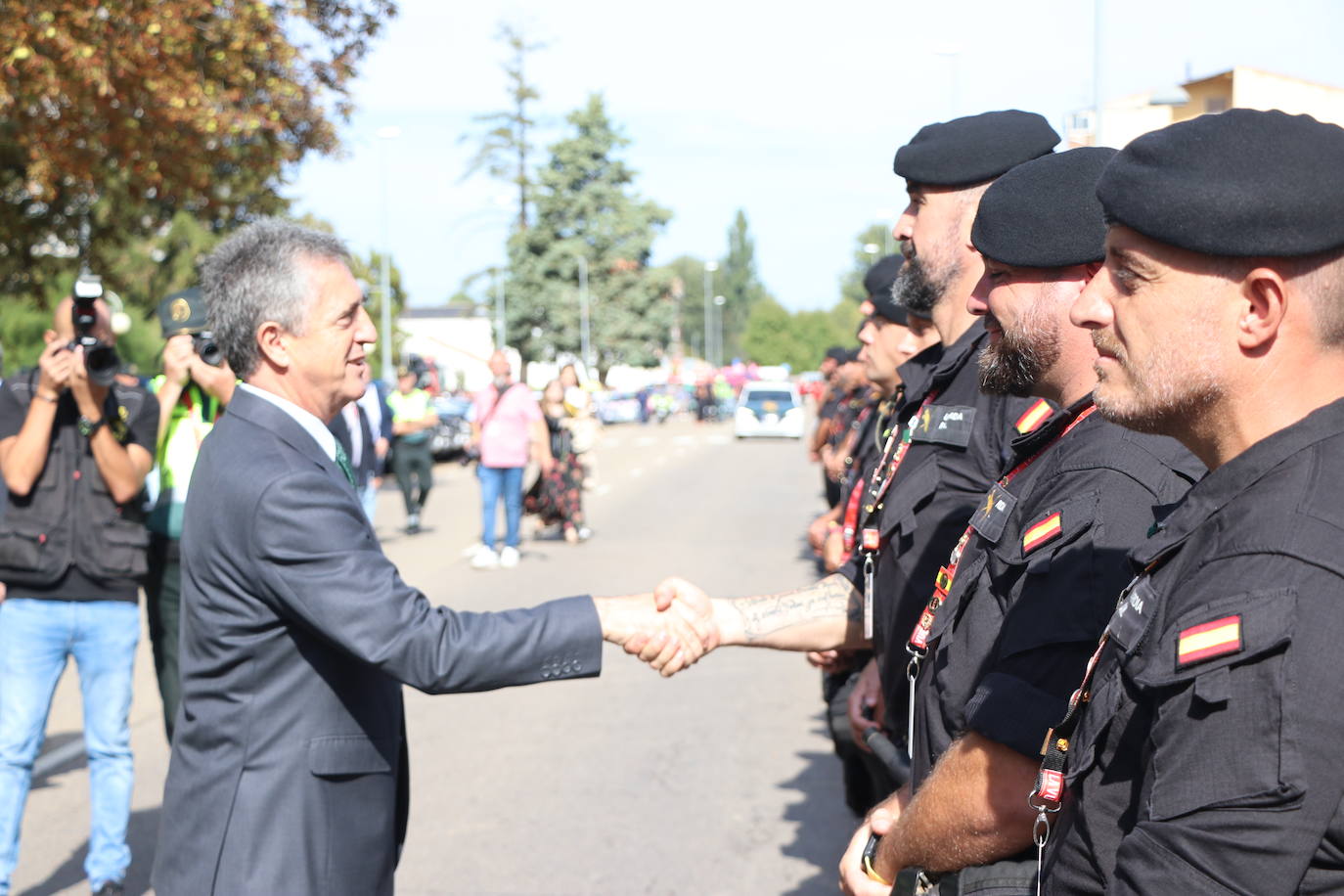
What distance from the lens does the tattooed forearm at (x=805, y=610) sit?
3.73 meters

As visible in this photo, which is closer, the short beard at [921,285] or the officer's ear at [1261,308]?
the officer's ear at [1261,308]

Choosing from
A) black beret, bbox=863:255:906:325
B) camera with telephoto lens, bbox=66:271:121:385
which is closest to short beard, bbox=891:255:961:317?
black beret, bbox=863:255:906:325

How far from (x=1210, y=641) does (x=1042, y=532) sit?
2.41 feet

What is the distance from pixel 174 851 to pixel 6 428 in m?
2.97

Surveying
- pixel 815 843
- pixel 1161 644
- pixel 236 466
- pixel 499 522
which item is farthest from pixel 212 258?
pixel 499 522

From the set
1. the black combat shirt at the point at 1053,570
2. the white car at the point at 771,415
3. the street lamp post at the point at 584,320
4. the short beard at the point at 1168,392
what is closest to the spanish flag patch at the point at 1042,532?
the black combat shirt at the point at 1053,570

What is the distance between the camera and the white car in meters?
40.5

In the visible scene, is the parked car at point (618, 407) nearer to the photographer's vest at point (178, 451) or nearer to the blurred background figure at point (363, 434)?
the blurred background figure at point (363, 434)

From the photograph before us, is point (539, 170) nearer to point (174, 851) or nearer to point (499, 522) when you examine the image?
point (499, 522)

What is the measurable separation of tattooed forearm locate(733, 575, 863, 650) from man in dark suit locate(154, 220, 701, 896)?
766mm

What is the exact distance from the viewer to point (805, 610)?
3744 millimetres

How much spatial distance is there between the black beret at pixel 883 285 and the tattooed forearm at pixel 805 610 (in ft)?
7.99

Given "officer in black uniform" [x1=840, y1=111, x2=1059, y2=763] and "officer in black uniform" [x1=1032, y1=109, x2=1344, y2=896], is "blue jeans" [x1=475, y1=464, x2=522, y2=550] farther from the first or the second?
"officer in black uniform" [x1=1032, y1=109, x2=1344, y2=896]

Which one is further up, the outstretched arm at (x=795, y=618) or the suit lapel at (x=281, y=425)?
the suit lapel at (x=281, y=425)
